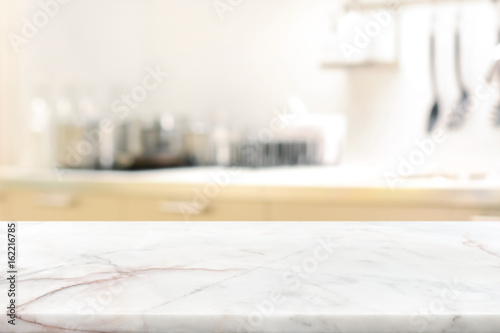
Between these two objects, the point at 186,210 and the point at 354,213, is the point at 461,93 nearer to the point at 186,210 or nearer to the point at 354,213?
the point at 354,213

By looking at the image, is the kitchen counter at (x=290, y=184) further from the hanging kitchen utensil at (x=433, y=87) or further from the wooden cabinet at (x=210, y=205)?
the hanging kitchen utensil at (x=433, y=87)

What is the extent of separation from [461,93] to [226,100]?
0.95 meters

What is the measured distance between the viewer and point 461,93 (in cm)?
214

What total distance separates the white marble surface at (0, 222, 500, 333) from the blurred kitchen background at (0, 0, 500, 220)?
1097mm

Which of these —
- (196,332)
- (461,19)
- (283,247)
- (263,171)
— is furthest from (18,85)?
(196,332)

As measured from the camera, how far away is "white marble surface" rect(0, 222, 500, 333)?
1.30 ft

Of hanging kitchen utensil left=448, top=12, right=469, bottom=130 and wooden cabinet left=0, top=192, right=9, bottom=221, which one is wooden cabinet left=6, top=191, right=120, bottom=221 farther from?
hanging kitchen utensil left=448, top=12, right=469, bottom=130

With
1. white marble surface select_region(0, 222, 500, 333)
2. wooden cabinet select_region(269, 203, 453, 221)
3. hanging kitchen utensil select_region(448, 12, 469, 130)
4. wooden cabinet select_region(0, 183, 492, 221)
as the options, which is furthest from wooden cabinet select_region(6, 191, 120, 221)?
hanging kitchen utensil select_region(448, 12, 469, 130)

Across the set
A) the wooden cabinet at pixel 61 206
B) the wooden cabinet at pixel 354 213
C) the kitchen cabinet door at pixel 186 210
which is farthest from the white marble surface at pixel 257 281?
the wooden cabinet at pixel 61 206

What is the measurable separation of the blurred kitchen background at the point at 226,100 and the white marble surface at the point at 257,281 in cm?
110

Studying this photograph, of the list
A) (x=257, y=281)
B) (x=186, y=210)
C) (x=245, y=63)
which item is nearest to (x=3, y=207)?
(x=186, y=210)

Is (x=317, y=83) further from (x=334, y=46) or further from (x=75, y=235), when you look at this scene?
(x=75, y=235)

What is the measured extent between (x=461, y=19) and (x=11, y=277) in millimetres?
2045

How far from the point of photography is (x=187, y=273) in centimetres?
50
